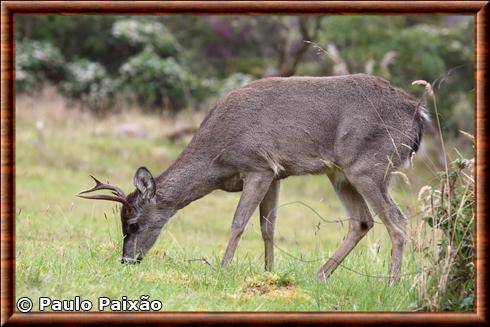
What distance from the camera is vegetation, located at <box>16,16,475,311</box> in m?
6.70

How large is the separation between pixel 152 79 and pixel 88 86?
1930mm

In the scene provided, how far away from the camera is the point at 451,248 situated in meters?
6.45

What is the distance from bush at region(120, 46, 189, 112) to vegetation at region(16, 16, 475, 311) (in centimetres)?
5

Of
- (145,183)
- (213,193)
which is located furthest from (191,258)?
(213,193)

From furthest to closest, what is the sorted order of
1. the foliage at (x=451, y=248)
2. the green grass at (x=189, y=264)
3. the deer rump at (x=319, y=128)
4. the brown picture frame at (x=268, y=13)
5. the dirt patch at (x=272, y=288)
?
the deer rump at (x=319, y=128), the dirt patch at (x=272, y=288), the green grass at (x=189, y=264), the foliage at (x=451, y=248), the brown picture frame at (x=268, y=13)

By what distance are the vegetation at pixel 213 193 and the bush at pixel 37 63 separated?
0.15 feet

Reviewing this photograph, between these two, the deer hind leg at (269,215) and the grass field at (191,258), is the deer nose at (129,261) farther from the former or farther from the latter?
the deer hind leg at (269,215)

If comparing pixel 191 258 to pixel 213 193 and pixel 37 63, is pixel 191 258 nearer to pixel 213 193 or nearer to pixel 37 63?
pixel 213 193

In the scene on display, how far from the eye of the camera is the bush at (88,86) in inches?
905

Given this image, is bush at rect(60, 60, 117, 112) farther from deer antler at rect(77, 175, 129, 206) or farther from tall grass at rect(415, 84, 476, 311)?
tall grass at rect(415, 84, 476, 311)

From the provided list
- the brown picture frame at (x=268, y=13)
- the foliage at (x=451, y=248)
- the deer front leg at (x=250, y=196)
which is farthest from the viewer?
the deer front leg at (x=250, y=196)

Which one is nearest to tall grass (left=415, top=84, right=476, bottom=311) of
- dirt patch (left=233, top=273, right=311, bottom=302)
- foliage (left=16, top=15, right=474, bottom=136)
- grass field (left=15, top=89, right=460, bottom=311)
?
grass field (left=15, top=89, right=460, bottom=311)

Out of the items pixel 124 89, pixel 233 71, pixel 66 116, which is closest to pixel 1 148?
pixel 66 116

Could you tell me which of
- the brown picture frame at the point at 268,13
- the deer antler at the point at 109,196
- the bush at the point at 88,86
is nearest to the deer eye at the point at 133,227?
the deer antler at the point at 109,196
